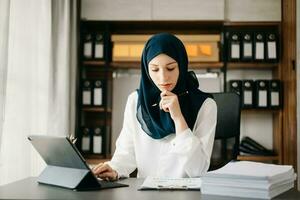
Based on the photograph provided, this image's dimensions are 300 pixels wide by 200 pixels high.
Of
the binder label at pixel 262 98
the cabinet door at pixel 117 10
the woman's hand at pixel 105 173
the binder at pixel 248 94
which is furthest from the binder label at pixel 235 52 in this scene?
the woman's hand at pixel 105 173

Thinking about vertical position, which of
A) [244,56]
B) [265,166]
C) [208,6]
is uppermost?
[208,6]

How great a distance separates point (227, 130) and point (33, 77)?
1.26 metres

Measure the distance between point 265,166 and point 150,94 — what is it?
27.7 inches

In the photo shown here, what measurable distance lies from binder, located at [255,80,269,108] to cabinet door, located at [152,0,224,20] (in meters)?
0.64

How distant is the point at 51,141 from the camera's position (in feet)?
3.47

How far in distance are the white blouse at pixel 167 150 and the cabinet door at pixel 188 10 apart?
164 cm

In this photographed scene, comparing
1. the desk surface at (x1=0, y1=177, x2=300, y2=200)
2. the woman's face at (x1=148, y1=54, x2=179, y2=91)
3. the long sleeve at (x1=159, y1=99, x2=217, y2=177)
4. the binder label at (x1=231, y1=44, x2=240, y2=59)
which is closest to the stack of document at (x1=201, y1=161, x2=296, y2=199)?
the desk surface at (x1=0, y1=177, x2=300, y2=200)

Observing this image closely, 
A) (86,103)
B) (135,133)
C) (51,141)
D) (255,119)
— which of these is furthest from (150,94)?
(255,119)

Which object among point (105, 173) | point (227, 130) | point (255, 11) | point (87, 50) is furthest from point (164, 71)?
point (255, 11)

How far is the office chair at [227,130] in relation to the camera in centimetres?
183

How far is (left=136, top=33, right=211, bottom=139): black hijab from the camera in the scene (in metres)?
1.58

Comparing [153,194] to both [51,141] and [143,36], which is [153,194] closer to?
[51,141]

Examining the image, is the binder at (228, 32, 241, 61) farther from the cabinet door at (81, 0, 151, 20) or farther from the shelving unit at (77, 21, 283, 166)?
the cabinet door at (81, 0, 151, 20)

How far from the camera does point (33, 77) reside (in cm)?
244
